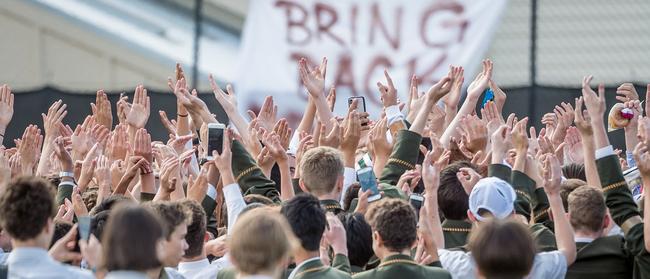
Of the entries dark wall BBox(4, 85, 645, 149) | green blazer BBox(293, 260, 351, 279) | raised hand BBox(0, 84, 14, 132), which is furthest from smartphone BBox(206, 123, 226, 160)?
dark wall BBox(4, 85, 645, 149)

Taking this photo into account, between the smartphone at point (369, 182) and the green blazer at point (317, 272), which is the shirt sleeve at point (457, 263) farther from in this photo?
the green blazer at point (317, 272)

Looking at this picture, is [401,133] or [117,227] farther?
[401,133]

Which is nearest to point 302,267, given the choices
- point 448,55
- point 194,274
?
point 194,274

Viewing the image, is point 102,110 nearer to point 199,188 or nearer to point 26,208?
point 199,188

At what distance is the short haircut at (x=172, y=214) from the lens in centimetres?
584

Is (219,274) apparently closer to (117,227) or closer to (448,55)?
(117,227)

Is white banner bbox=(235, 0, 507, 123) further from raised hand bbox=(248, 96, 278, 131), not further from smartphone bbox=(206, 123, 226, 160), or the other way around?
smartphone bbox=(206, 123, 226, 160)

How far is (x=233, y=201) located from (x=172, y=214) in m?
0.71

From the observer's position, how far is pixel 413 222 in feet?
19.1

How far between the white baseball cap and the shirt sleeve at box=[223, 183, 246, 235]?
3.24 ft

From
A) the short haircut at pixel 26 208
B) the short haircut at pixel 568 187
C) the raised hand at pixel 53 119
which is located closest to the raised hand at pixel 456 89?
the short haircut at pixel 568 187

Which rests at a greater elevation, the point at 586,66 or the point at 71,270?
the point at 586,66

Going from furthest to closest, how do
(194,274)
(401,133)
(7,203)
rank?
(401,133), (194,274), (7,203)

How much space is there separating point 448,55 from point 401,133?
16.4ft
